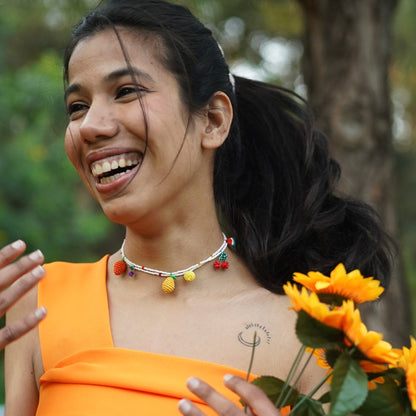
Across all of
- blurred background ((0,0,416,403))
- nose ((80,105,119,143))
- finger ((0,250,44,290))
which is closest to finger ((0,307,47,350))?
finger ((0,250,44,290))

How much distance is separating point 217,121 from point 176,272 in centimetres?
56

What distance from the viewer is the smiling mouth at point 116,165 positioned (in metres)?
2.42

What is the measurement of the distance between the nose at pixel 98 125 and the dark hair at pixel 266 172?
11.1 inches

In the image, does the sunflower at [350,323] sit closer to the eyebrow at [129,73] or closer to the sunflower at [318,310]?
the sunflower at [318,310]

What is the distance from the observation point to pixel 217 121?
2.69m

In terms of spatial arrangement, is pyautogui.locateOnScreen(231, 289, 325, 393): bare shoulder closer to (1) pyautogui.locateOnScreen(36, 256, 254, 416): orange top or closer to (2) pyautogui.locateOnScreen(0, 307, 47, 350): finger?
(1) pyautogui.locateOnScreen(36, 256, 254, 416): orange top

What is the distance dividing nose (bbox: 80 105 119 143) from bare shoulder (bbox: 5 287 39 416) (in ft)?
2.34

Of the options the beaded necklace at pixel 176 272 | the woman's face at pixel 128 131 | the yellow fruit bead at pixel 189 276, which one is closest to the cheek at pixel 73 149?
the woman's face at pixel 128 131

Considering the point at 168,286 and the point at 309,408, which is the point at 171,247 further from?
the point at 309,408

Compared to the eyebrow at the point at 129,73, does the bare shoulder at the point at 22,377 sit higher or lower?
lower

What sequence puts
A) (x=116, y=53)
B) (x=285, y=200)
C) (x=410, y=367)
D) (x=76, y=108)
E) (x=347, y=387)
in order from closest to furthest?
(x=347, y=387)
(x=410, y=367)
(x=116, y=53)
(x=76, y=108)
(x=285, y=200)

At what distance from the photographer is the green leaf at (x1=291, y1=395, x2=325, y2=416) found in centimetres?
183

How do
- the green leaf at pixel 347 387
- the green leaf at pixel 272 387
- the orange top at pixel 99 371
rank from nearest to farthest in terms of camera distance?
the green leaf at pixel 347 387, the green leaf at pixel 272 387, the orange top at pixel 99 371

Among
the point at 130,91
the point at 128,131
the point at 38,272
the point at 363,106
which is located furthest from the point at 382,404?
the point at 363,106
